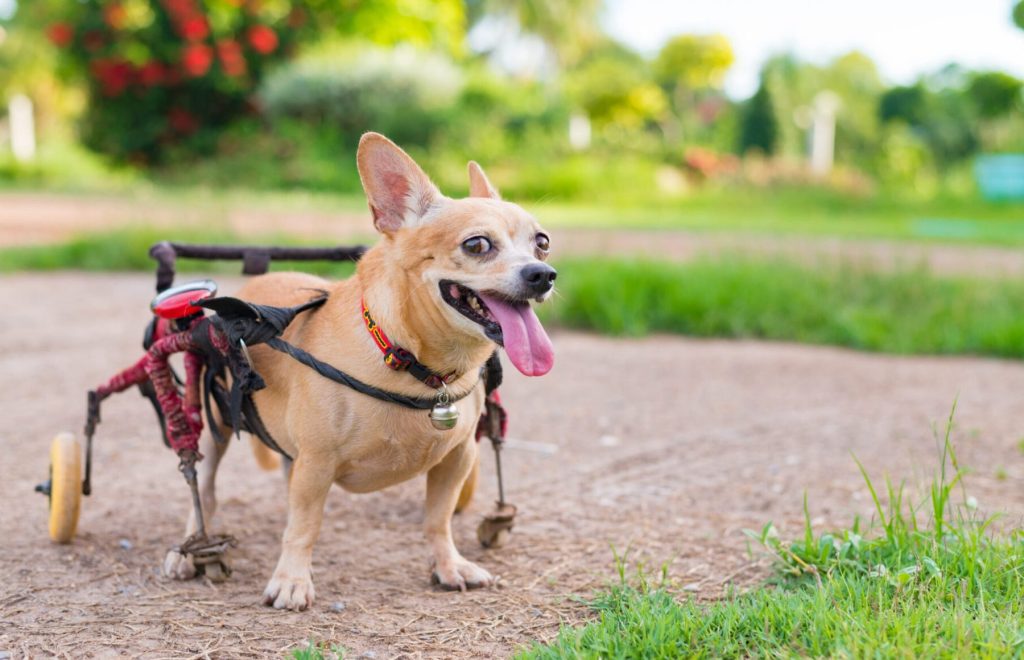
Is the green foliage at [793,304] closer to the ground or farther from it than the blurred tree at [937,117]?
closer to the ground

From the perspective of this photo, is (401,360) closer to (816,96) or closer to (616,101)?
(616,101)

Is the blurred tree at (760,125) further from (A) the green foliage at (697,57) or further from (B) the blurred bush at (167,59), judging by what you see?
(B) the blurred bush at (167,59)

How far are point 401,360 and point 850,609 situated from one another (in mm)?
1252

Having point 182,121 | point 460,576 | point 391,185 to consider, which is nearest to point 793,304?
point 460,576

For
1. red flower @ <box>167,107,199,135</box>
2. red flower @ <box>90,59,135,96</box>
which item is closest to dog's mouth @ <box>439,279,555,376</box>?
red flower @ <box>167,107,199,135</box>

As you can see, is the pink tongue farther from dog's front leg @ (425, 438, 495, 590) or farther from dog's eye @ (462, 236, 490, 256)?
dog's front leg @ (425, 438, 495, 590)

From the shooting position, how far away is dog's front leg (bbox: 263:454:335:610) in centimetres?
281

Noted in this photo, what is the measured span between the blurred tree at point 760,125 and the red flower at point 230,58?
13.5 meters

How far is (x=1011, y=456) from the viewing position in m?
4.21

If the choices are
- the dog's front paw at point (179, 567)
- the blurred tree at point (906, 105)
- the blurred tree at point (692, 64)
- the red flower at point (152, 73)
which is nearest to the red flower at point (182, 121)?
the red flower at point (152, 73)


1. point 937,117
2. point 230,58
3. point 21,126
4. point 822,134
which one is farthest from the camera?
point 937,117

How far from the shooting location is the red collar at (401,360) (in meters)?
2.73

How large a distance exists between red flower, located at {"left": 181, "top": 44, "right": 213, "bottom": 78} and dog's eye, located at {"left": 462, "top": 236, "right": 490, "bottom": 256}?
60.5 ft

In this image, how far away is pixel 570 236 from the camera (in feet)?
33.0
